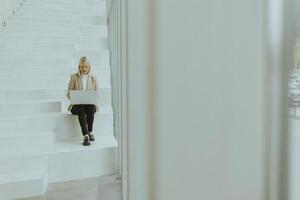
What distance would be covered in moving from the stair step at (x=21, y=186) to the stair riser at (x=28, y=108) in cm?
93

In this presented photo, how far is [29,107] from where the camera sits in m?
3.06

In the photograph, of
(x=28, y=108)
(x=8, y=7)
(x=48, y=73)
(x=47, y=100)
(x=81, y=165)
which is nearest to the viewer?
(x=81, y=165)

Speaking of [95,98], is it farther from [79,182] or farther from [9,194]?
[9,194]

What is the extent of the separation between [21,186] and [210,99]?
2096mm

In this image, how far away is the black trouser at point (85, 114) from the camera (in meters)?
2.82

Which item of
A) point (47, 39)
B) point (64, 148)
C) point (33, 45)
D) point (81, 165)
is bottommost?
point (81, 165)

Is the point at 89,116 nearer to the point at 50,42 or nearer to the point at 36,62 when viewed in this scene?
the point at 36,62

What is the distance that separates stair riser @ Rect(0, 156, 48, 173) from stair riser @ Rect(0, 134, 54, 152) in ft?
0.60

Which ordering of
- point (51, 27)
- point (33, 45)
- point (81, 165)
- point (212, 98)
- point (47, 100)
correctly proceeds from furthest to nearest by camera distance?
point (51, 27) < point (33, 45) < point (47, 100) < point (81, 165) < point (212, 98)

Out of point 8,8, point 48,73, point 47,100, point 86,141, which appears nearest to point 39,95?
point 47,100

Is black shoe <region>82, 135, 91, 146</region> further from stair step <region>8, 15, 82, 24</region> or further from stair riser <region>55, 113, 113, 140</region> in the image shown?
stair step <region>8, 15, 82, 24</region>

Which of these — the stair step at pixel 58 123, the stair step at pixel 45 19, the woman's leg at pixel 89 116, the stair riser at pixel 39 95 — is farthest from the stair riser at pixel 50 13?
the woman's leg at pixel 89 116

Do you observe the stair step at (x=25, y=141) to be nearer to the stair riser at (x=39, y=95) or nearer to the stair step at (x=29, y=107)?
the stair step at (x=29, y=107)

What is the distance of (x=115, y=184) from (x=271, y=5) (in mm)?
2220
